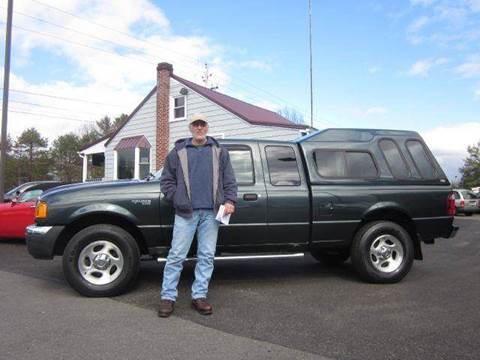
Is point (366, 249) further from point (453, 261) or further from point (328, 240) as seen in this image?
point (453, 261)

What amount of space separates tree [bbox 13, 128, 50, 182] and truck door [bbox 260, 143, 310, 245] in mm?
65336

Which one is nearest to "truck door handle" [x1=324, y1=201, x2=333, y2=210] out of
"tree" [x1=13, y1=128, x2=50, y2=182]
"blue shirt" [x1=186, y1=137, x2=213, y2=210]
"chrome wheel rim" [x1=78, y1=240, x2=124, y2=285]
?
"blue shirt" [x1=186, y1=137, x2=213, y2=210]

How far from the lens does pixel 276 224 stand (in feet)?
18.9

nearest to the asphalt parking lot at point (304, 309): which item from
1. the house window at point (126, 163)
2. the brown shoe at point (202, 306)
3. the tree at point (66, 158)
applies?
the brown shoe at point (202, 306)

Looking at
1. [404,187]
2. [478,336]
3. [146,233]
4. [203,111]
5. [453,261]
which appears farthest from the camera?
[203,111]

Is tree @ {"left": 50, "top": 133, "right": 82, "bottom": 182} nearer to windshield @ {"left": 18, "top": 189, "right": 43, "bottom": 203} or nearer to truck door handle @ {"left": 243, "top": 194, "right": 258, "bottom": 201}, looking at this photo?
windshield @ {"left": 18, "top": 189, "right": 43, "bottom": 203}

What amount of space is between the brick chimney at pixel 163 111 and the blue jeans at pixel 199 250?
49.3 ft

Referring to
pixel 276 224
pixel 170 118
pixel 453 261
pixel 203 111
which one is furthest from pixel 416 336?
pixel 170 118

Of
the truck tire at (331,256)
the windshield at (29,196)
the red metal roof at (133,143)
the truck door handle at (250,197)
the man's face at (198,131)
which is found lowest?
the truck tire at (331,256)

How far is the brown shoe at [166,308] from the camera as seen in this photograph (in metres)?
4.57

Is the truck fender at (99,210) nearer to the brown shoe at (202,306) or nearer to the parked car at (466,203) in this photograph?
the brown shoe at (202,306)

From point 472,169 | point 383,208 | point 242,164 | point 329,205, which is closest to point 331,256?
point 383,208

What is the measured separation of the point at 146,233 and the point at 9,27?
13.2 m

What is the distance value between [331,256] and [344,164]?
1690mm
